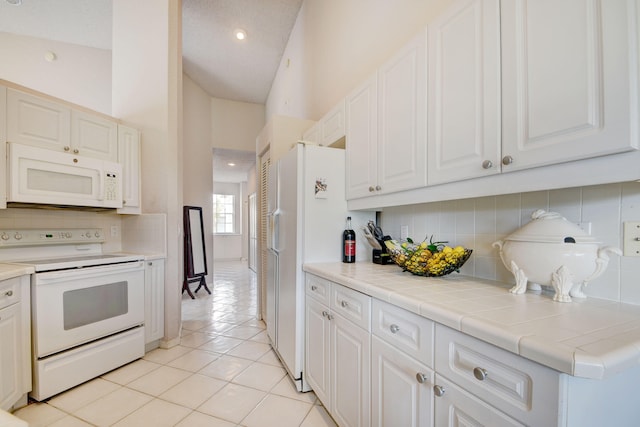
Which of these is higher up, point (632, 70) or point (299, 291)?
point (632, 70)

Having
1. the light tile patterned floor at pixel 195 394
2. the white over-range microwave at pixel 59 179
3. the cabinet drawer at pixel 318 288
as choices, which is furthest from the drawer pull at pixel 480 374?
the white over-range microwave at pixel 59 179

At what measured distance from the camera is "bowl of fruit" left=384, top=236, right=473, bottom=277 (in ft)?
4.38

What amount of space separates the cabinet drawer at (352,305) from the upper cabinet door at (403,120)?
599 mm

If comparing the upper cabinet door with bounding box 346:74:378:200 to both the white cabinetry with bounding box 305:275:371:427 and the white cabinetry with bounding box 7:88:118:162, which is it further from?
the white cabinetry with bounding box 7:88:118:162

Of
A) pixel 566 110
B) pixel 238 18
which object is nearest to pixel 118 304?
pixel 566 110

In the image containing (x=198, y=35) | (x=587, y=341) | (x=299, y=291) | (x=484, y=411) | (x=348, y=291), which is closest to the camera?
(x=587, y=341)

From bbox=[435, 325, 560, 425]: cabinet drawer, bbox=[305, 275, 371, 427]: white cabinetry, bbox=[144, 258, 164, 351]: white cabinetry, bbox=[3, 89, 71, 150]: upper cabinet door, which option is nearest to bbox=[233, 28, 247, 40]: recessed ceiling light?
bbox=[3, 89, 71, 150]: upper cabinet door

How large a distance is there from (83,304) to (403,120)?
2545 mm

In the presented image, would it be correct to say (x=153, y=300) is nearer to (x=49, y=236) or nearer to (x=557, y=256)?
(x=49, y=236)

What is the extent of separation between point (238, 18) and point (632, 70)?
4106mm

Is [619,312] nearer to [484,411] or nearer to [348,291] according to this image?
[484,411]

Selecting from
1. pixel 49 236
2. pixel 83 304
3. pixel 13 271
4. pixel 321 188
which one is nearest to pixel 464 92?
pixel 321 188

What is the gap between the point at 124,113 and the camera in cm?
286

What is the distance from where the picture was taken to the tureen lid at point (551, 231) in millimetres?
920
